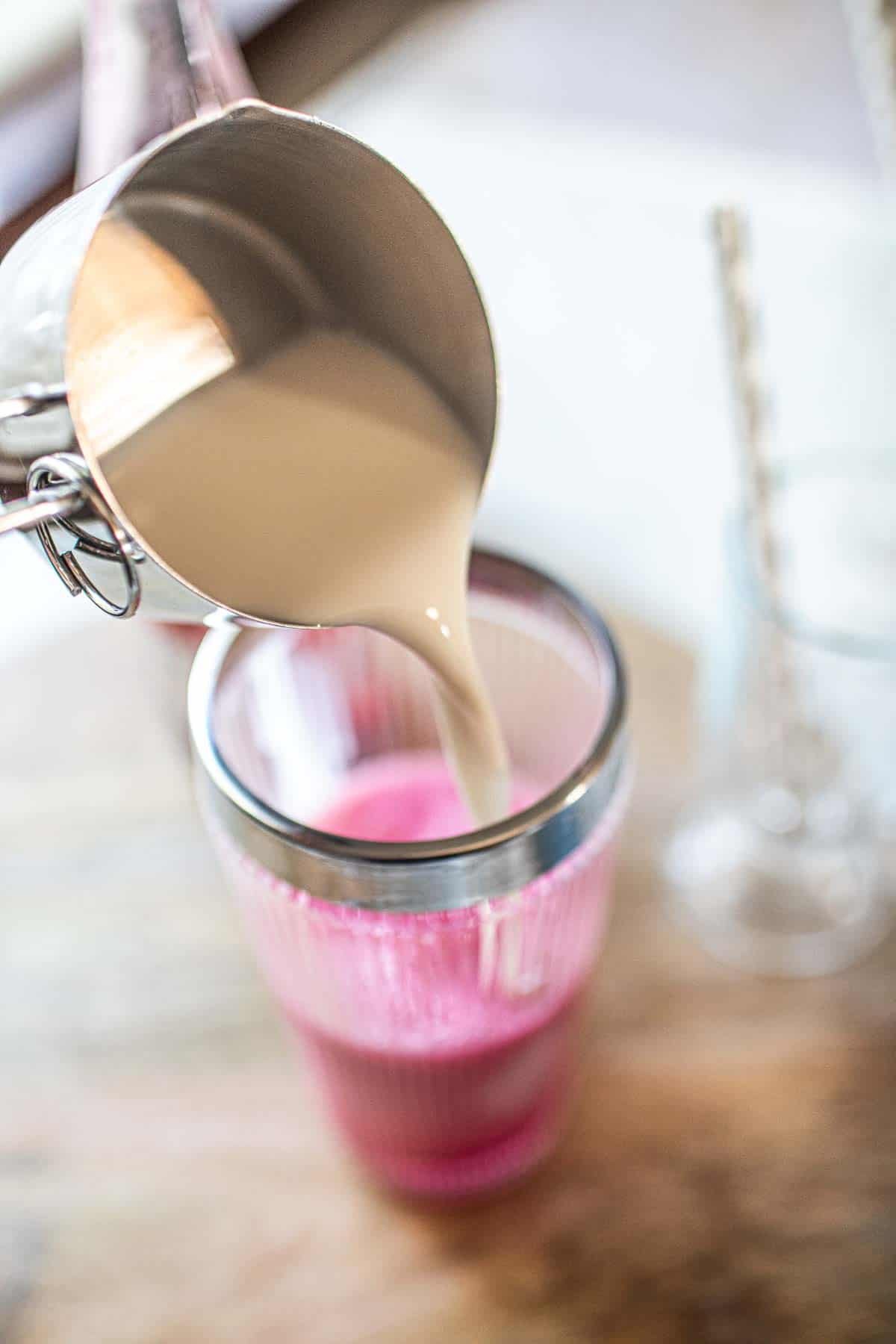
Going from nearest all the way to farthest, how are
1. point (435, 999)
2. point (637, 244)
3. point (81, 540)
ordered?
1. point (81, 540)
2. point (435, 999)
3. point (637, 244)

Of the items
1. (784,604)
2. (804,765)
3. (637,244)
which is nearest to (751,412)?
(784,604)

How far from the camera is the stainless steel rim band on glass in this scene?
43cm

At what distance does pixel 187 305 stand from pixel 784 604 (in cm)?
30

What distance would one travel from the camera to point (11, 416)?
35 cm

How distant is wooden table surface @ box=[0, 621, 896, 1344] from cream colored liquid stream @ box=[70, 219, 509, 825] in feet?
0.61

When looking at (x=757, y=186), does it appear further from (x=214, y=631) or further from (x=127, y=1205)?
(x=127, y=1205)

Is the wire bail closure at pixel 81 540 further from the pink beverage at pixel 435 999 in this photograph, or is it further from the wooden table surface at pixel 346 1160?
the wooden table surface at pixel 346 1160

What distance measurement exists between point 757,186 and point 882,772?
1.12 feet

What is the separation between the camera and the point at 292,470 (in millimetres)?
452

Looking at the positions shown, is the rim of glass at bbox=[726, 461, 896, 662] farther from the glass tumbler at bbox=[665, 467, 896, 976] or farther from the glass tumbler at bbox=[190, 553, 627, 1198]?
the glass tumbler at bbox=[190, 553, 627, 1198]

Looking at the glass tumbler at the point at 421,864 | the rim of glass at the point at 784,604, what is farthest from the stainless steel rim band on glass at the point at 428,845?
the rim of glass at the point at 784,604

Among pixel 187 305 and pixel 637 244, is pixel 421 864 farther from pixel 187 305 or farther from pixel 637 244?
pixel 637 244

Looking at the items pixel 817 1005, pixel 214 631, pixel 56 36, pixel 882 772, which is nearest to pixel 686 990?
pixel 817 1005

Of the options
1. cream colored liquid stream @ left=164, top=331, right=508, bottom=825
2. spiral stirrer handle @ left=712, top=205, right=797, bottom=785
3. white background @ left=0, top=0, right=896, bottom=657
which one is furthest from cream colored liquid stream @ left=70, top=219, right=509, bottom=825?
white background @ left=0, top=0, right=896, bottom=657
